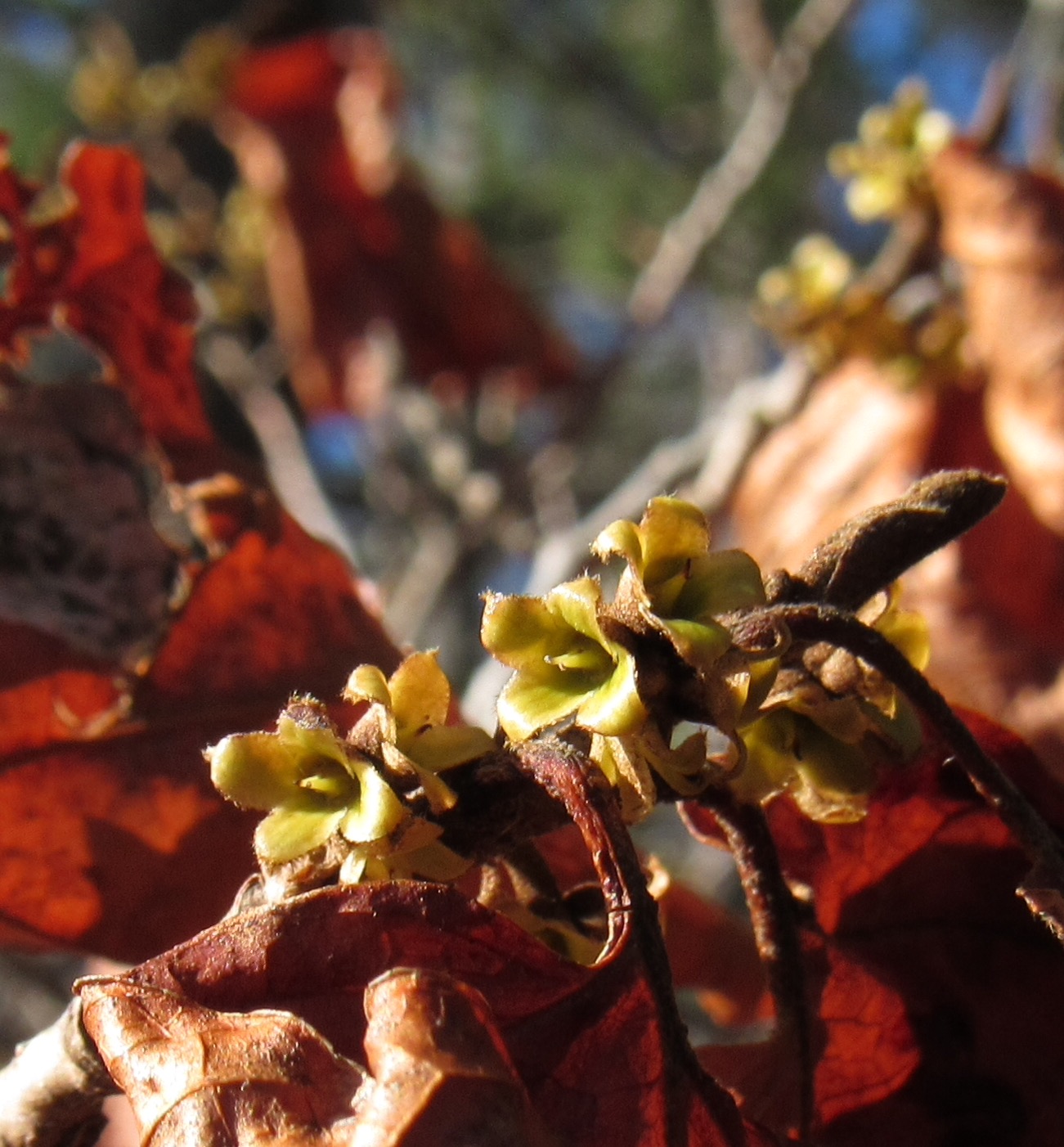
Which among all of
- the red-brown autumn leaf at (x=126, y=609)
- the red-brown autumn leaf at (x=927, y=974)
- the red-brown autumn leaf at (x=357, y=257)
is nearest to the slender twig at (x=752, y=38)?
the red-brown autumn leaf at (x=357, y=257)

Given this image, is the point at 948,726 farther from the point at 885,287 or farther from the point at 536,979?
the point at 885,287

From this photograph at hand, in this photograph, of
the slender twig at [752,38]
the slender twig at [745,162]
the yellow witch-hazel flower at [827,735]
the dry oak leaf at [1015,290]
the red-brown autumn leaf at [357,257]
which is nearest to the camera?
the yellow witch-hazel flower at [827,735]

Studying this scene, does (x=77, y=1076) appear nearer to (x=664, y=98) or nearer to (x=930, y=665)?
(x=930, y=665)

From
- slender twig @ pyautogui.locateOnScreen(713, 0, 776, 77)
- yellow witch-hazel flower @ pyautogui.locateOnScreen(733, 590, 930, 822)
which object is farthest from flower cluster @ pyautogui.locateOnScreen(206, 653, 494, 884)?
slender twig @ pyautogui.locateOnScreen(713, 0, 776, 77)

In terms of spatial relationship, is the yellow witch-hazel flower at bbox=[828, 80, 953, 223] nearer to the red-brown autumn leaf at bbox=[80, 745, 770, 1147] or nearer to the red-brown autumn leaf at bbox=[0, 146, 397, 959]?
the red-brown autumn leaf at bbox=[0, 146, 397, 959]

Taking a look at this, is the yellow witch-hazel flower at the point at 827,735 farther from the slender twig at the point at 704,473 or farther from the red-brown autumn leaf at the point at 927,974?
the slender twig at the point at 704,473
